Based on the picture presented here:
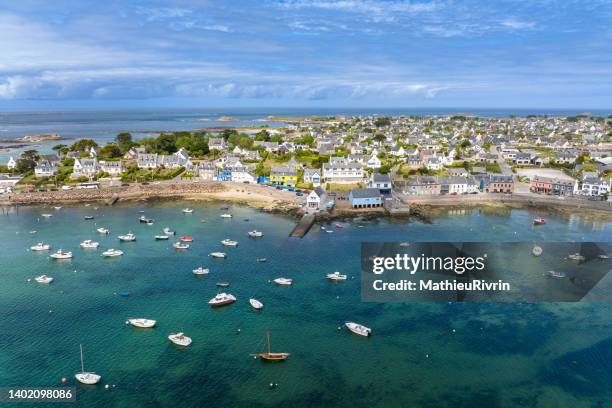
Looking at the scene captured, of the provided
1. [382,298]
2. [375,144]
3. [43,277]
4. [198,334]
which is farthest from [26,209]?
[375,144]

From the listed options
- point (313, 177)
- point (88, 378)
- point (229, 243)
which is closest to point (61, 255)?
point (229, 243)

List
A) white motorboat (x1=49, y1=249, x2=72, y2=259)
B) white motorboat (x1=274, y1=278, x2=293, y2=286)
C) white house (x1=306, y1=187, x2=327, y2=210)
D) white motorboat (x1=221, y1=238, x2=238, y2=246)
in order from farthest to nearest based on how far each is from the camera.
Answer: white house (x1=306, y1=187, x2=327, y2=210), white motorboat (x1=221, y1=238, x2=238, y2=246), white motorboat (x1=49, y1=249, x2=72, y2=259), white motorboat (x1=274, y1=278, x2=293, y2=286)

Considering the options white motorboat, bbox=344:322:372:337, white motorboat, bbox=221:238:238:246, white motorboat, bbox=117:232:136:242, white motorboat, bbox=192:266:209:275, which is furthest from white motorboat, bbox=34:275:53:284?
white motorboat, bbox=344:322:372:337

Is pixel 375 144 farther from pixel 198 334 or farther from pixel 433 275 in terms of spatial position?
pixel 198 334

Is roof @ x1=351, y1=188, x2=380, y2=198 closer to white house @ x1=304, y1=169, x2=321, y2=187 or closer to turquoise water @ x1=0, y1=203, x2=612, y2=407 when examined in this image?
white house @ x1=304, y1=169, x2=321, y2=187

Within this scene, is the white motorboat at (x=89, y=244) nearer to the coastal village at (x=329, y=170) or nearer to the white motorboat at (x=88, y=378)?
the white motorboat at (x=88, y=378)

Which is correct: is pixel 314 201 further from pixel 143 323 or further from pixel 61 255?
pixel 143 323
